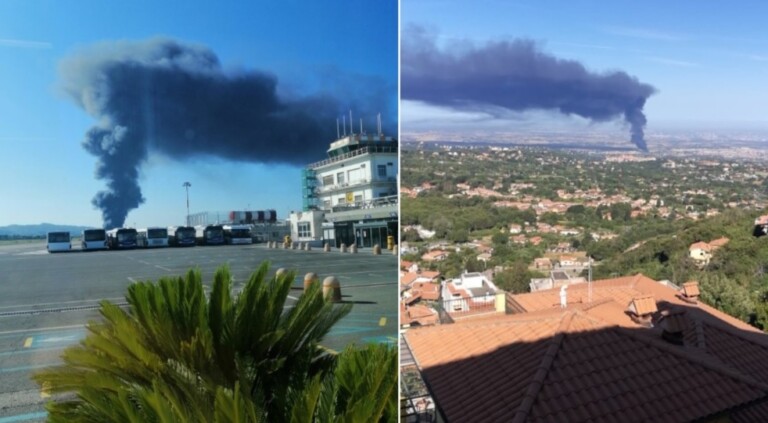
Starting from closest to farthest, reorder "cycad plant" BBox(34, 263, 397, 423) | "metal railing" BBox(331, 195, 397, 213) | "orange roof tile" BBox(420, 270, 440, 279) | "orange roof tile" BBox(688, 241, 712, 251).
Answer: "cycad plant" BBox(34, 263, 397, 423) → "metal railing" BBox(331, 195, 397, 213) → "orange roof tile" BBox(420, 270, 440, 279) → "orange roof tile" BBox(688, 241, 712, 251)

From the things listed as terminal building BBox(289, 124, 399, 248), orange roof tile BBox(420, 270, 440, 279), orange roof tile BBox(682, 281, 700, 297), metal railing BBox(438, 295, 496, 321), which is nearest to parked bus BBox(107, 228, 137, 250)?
terminal building BBox(289, 124, 399, 248)

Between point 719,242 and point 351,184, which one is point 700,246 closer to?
point 719,242

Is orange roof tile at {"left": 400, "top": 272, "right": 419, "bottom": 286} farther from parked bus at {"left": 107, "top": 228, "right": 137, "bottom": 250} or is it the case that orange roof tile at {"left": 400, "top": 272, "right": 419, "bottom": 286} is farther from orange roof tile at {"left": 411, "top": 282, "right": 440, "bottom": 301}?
parked bus at {"left": 107, "top": 228, "right": 137, "bottom": 250}

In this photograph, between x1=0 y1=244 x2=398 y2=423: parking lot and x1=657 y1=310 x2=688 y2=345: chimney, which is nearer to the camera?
x1=0 y1=244 x2=398 y2=423: parking lot

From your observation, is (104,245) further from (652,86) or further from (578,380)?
(652,86)

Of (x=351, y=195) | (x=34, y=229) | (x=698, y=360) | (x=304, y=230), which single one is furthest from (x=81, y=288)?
(x=698, y=360)

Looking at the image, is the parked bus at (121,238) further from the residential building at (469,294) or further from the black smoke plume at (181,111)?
the residential building at (469,294)
